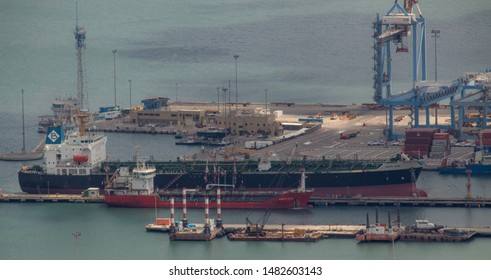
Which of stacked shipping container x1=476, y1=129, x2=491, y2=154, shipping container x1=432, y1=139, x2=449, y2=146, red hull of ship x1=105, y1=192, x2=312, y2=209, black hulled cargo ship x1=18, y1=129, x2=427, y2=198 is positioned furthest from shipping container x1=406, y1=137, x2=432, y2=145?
red hull of ship x1=105, y1=192, x2=312, y2=209

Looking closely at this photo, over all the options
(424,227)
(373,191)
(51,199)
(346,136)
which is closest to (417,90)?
(346,136)

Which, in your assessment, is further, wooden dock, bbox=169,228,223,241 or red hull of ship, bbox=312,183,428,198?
red hull of ship, bbox=312,183,428,198

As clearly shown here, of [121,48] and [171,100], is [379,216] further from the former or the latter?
[121,48]

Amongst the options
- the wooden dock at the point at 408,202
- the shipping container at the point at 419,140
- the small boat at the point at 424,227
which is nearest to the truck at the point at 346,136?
the shipping container at the point at 419,140

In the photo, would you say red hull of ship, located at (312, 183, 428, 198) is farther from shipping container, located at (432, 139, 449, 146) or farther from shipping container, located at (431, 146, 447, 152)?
shipping container, located at (432, 139, 449, 146)

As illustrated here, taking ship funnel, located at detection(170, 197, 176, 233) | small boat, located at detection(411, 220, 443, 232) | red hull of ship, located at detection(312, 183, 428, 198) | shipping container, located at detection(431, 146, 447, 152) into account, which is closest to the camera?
small boat, located at detection(411, 220, 443, 232)

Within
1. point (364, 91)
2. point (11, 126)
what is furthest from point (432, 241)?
point (364, 91)
